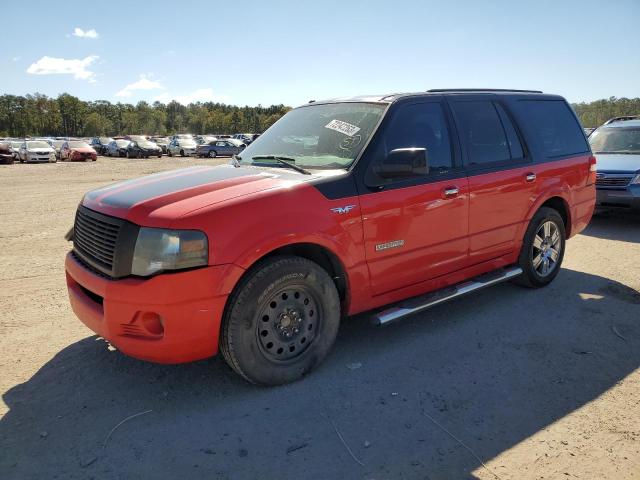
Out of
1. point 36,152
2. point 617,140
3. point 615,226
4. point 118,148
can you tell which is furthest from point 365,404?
point 118,148

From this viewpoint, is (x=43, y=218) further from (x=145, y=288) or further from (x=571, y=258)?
(x=571, y=258)

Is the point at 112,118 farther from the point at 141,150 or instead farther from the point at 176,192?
the point at 176,192

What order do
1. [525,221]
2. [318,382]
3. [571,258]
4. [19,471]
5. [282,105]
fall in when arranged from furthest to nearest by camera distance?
[282,105] < [571,258] < [525,221] < [318,382] < [19,471]

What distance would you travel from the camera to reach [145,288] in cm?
278

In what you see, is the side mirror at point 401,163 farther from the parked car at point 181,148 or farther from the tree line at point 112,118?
the tree line at point 112,118

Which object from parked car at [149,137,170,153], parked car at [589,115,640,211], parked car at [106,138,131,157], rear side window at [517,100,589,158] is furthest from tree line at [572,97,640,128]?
rear side window at [517,100,589,158]

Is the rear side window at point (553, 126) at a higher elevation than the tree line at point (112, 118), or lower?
lower

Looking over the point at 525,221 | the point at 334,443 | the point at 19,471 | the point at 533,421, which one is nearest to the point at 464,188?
the point at 525,221

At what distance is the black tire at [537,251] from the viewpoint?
16.0 ft

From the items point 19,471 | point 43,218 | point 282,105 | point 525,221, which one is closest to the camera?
point 19,471

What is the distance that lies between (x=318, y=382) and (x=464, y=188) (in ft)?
6.57

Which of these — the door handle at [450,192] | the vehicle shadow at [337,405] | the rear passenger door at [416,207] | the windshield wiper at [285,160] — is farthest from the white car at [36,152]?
the door handle at [450,192]

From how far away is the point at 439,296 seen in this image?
395 centimetres

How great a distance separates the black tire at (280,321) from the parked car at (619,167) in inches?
275
